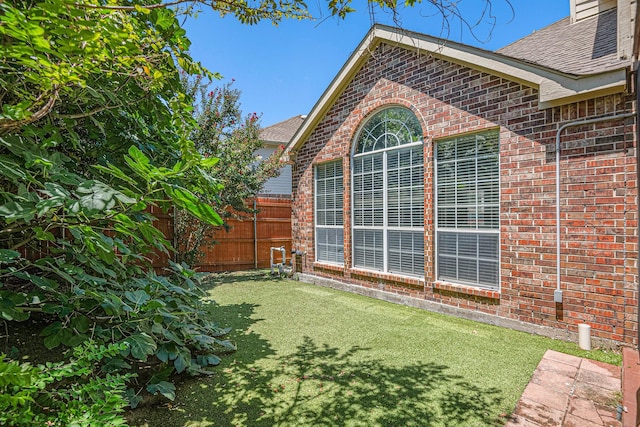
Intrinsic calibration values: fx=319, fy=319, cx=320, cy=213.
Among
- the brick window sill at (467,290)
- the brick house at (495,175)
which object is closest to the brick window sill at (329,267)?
the brick house at (495,175)

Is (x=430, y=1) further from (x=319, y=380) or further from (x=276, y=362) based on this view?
(x=276, y=362)

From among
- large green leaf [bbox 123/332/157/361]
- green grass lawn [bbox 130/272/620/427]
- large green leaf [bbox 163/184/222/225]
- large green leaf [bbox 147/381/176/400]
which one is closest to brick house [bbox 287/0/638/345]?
green grass lawn [bbox 130/272/620/427]

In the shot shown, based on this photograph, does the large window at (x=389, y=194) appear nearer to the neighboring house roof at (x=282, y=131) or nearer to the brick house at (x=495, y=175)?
the brick house at (x=495, y=175)

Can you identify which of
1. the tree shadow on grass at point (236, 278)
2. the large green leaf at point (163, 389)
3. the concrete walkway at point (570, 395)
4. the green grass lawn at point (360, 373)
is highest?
the large green leaf at point (163, 389)

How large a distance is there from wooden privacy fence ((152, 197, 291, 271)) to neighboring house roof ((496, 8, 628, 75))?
8.59m

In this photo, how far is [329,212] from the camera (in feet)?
28.2

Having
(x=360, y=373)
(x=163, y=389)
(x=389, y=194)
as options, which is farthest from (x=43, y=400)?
(x=389, y=194)

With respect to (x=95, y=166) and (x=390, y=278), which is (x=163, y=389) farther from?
(x=390, y=278)

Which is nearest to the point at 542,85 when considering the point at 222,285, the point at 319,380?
the point at 319,380

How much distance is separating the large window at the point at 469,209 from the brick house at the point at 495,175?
0.06ft

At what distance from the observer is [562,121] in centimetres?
448

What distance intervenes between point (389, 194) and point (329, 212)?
209cm

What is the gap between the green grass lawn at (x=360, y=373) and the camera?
280 cm

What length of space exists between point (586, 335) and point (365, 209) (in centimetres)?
446
